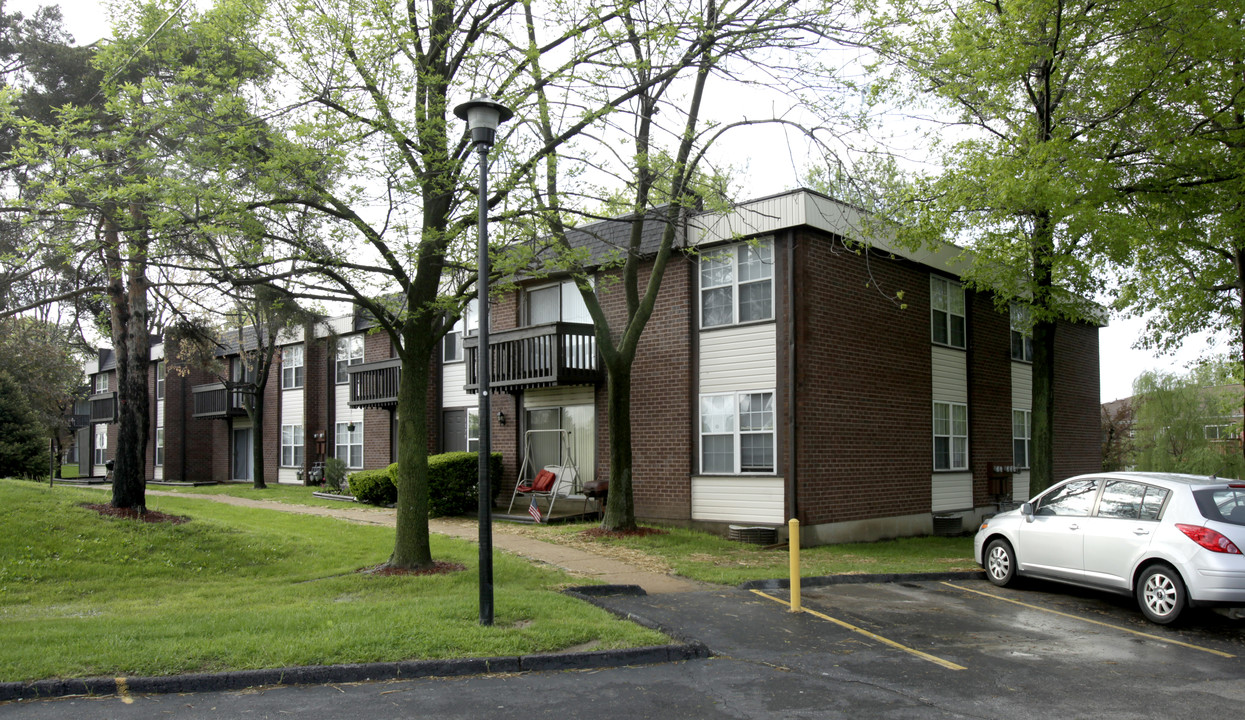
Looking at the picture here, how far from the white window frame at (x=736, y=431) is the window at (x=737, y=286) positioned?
137 cm

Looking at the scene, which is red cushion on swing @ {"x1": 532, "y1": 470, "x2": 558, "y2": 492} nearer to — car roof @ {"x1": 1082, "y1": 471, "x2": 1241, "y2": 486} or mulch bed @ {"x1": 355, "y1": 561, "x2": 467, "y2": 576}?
mulch bed @ {"x1": 355, "y1": 561, "x2": 467, "y2": 576}

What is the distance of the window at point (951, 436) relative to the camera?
19.4 meters

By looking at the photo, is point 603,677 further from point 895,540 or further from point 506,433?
point 506,433

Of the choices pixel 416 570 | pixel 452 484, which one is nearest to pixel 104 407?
pixel 452 484

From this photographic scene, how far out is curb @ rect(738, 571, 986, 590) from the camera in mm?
11281

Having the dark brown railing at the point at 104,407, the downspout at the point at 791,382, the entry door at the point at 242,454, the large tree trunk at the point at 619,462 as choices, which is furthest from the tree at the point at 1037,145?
the dark brown railing at the point at 104,407

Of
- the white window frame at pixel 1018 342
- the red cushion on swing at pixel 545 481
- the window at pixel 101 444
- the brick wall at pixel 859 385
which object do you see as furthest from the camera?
the window at pixel 101 444

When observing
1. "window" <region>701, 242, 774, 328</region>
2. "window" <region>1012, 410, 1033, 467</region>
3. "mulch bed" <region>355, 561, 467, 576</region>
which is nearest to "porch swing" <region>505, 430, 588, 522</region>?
"window" <region>701, 242, 774, 328</region>

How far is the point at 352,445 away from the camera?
1144 inches

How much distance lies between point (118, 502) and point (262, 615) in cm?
785

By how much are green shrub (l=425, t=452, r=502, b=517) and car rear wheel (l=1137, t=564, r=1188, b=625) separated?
13.1 metres

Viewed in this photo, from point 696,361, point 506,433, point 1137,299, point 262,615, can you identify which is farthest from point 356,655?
point 1137,299

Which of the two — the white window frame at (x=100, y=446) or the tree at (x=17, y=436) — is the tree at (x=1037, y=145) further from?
the white window frame at (x=100, y=446)

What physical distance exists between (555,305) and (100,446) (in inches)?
1481
